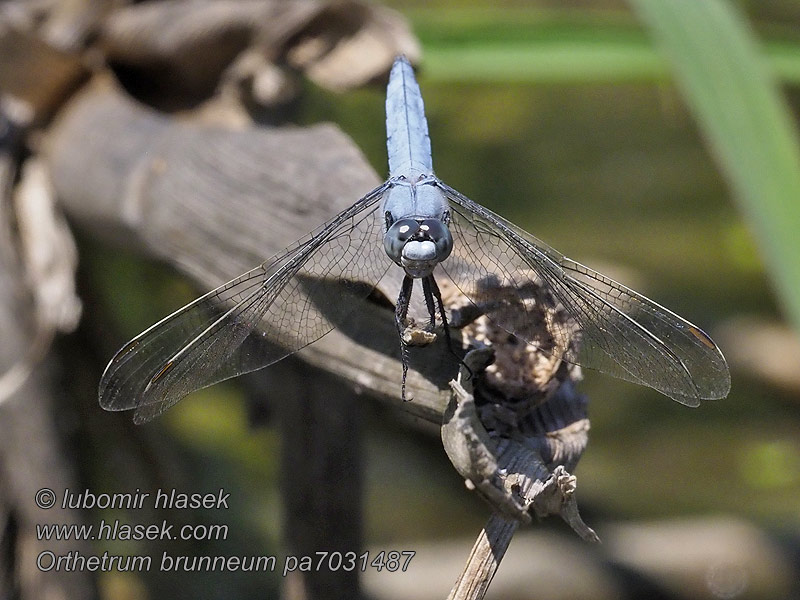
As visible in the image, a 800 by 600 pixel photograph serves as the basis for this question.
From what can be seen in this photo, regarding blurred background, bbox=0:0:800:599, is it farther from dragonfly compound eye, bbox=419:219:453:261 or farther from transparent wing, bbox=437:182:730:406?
dragonfly compound eye, bbox=419:219:453:261

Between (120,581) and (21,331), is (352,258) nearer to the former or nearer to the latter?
(21,331)

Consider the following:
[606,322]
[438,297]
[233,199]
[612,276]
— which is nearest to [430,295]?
[438,297]

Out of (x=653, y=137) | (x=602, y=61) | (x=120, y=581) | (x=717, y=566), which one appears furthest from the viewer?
(x=653, y=137)

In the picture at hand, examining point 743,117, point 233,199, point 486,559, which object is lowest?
point 486,559

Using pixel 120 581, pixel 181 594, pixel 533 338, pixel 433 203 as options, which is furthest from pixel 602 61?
pixel 120 581

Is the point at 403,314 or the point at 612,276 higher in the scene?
the point at 403,314

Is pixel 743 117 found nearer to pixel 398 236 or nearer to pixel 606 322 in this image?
pixel 606 322
